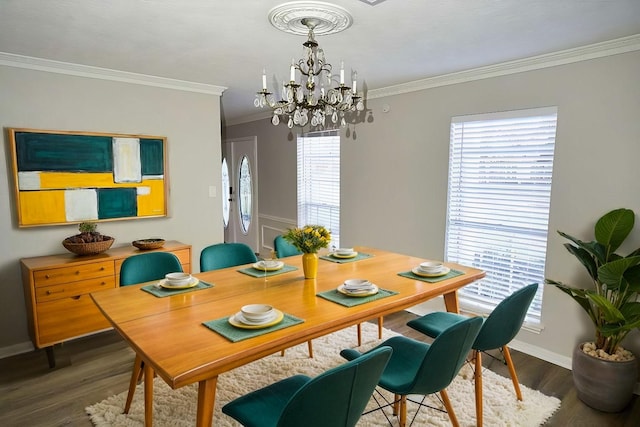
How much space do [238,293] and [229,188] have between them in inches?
195

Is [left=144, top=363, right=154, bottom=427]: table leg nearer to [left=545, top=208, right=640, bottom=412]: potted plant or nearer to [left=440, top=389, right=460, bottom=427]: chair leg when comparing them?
[left=440, top=389, right=460, bottom=427]: chair leg

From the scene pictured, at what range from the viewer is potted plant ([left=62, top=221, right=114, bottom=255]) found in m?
3.20

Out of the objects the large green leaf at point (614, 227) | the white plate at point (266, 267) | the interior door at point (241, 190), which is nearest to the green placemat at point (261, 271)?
the white plate at point (266, 267)

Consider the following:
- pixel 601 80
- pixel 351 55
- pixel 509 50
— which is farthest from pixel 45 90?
pixel 601 80

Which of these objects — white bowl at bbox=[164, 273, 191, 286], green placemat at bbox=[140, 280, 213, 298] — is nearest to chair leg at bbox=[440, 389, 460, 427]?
green placemat at bbox=[140, 280, 213, 298]

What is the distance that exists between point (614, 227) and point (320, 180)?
11.1ft

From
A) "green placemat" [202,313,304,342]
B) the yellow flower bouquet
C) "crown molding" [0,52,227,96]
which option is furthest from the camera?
"crown molding" [0,52,227,96]

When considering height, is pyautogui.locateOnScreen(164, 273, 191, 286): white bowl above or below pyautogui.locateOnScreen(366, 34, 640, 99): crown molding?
below

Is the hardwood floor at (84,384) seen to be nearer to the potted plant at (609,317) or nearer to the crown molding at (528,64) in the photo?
the potted plant at (609,317)

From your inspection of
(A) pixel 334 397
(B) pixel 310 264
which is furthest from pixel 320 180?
(A) pixel 334 397

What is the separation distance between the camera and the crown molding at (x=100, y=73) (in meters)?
3.06

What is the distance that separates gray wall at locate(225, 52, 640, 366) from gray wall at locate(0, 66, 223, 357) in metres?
1.23

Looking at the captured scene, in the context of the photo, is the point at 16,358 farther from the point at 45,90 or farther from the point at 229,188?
the point at 229,188

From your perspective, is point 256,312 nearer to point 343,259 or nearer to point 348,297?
point 348,297
